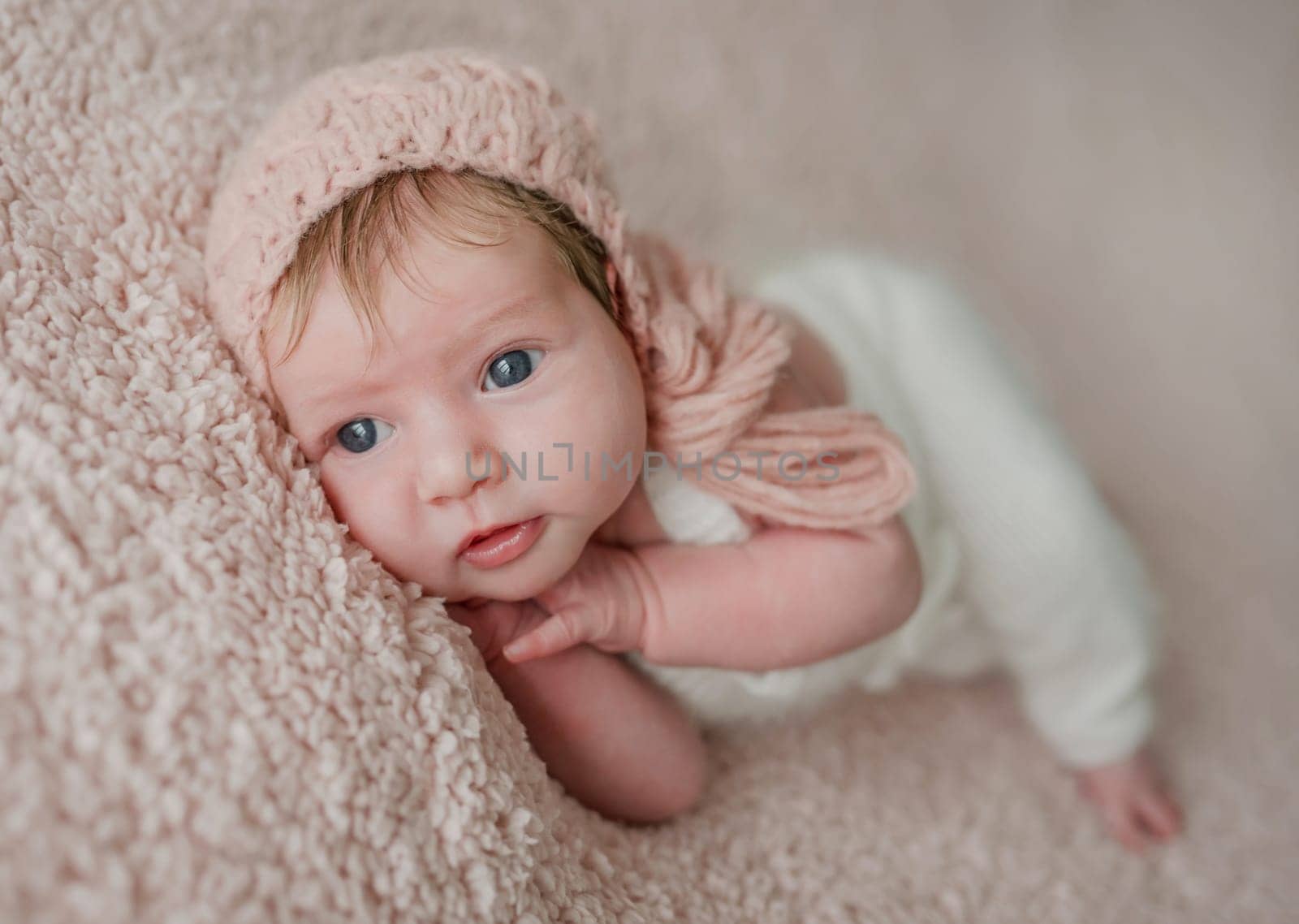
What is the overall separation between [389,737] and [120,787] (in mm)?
179

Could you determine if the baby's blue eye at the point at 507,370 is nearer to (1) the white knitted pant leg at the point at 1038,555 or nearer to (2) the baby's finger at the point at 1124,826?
(1) the white knitted pant leg at the point at 1038,555

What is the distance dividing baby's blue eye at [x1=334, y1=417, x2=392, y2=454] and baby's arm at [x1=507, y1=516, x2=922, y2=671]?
0.74ft

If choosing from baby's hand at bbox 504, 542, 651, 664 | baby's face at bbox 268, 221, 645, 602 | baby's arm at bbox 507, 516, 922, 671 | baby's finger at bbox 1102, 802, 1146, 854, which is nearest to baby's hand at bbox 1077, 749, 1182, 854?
baby's finger at bbox 1102, 802, 1146, 854

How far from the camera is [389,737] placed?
28.5 inches

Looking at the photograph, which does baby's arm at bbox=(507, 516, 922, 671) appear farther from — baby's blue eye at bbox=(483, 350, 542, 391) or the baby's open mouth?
baby's blue eye at bbox=(483, 350, 542, 391)

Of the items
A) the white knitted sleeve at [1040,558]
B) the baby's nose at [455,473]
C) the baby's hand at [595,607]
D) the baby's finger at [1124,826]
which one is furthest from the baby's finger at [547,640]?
the baby's finger at [1124,826]

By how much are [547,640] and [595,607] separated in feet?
0.21

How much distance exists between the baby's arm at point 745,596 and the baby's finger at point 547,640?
0.03m

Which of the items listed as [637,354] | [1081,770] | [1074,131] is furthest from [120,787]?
[1074,131]

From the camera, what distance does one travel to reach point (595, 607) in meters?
0.96

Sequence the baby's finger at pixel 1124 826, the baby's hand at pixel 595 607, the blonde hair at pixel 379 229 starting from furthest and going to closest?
the baby's finger at pixel 1124 826 < the baby's hand at pixel 595 607 < the blonde hair at pixel 379 229

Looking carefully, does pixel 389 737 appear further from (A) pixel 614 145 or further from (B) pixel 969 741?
(A) pixel 614 145

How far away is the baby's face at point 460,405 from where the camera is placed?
2.66 ft

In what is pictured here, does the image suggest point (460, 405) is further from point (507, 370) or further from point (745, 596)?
point (745, 596)
